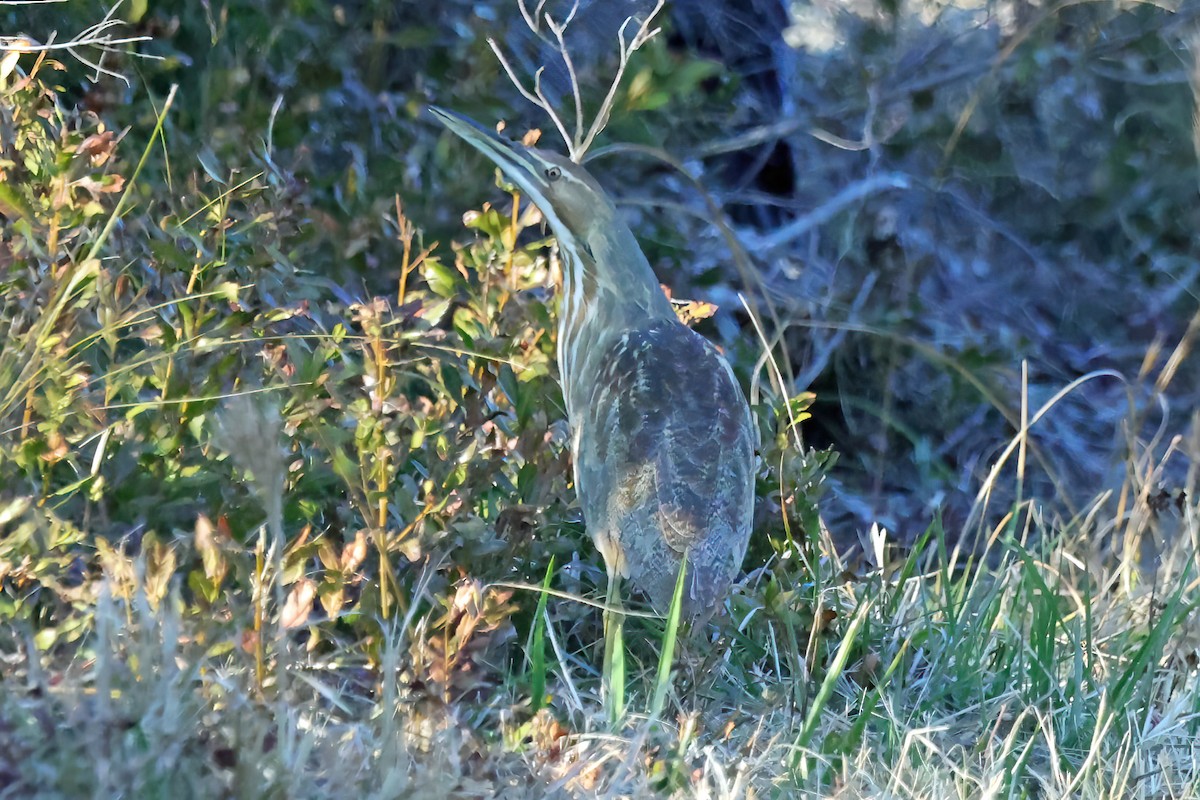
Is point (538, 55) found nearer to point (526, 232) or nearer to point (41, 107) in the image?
point (526, 232)

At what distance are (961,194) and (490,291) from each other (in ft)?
7.97

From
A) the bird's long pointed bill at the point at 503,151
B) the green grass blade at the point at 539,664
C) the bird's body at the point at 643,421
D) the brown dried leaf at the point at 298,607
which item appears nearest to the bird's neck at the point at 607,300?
the bird's body at the point at 643,421

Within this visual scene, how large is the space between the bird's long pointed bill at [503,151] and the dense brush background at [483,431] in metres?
0.14

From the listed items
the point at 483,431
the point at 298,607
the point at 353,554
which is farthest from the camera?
the point at 483,431

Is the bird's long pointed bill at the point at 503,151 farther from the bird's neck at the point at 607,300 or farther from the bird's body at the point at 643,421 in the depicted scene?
the bird's neck at the point at 607,300

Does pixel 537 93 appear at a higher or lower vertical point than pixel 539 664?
higher

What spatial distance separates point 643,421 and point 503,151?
27.4 inches

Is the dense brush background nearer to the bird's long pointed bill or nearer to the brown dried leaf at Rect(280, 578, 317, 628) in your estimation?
the brown dried leaf at Rect(280, 578, 317, 628)

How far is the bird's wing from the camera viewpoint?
2781 millimetres

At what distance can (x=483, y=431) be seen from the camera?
2832mm

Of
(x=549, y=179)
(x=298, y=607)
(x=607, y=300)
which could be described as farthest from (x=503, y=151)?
(x=298, y=607)

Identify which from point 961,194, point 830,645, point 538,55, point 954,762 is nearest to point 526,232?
point 538,55

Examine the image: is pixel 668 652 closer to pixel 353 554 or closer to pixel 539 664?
pixel 539 664

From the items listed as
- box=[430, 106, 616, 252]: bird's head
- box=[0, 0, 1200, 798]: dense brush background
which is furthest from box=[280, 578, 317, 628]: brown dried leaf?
box=[430, 106, 616, 252]: bird's head
